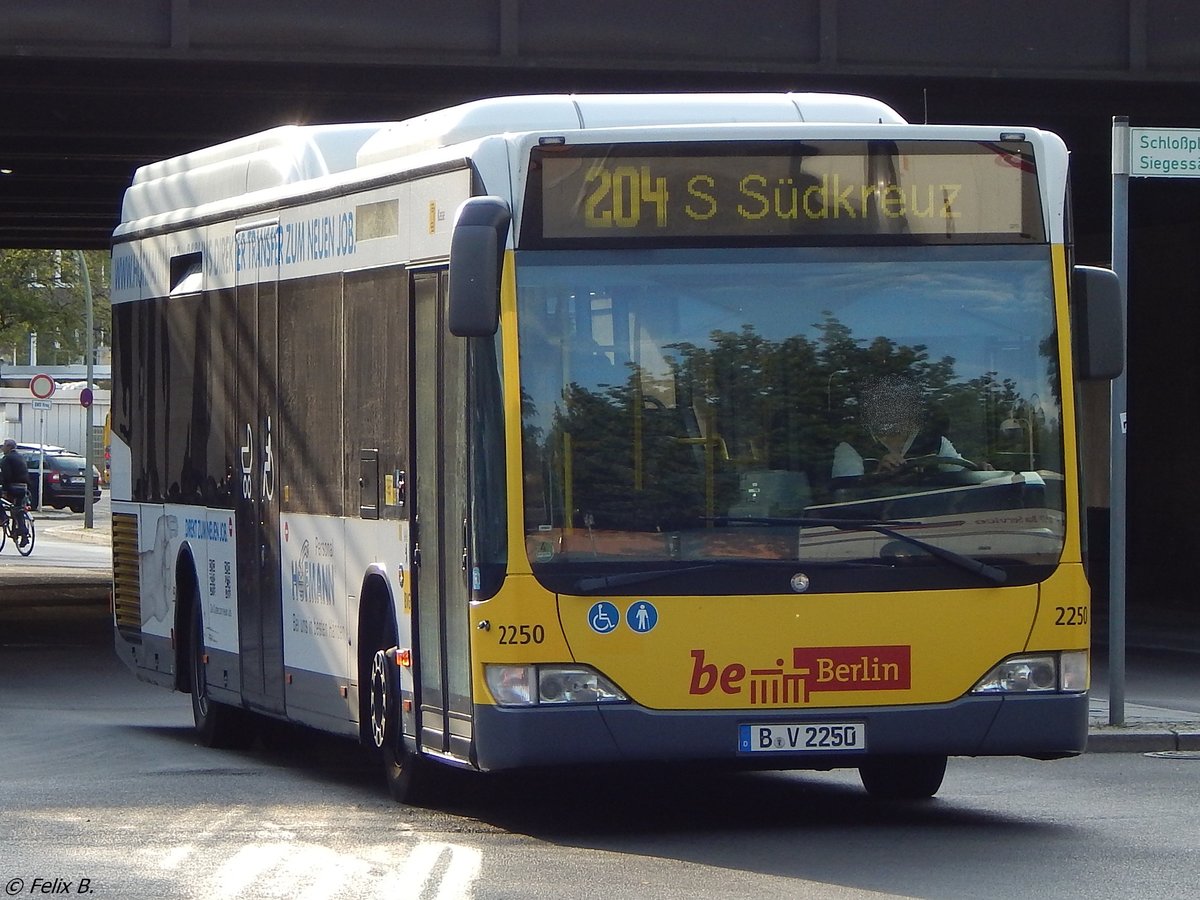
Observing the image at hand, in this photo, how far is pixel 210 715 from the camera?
13484mm

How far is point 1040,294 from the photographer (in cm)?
934

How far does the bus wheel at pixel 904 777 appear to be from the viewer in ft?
34.6

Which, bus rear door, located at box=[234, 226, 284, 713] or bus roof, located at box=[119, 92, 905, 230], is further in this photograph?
bus rear door, located at box=[234, 226, 284, 713]

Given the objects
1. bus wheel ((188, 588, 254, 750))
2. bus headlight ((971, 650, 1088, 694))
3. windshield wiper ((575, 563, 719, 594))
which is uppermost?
windshield wiper ((575, 563, 719, 594))

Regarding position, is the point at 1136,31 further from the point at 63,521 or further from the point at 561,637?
the point at 63,521

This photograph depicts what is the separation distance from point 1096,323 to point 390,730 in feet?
11.3

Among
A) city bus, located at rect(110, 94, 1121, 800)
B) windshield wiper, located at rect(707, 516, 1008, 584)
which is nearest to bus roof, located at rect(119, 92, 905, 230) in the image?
city bus, located at rect(110, 94, 1121, 800)

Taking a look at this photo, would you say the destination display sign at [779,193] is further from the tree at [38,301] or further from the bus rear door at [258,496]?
the tree at [38,301]

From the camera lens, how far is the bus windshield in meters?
8.98

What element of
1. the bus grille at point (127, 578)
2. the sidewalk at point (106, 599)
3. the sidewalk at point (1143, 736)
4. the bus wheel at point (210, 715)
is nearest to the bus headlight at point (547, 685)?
the bus wheel at point (210, 715)

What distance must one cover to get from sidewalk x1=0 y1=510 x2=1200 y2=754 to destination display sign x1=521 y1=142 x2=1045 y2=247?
480 cm

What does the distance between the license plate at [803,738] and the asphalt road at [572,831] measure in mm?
382

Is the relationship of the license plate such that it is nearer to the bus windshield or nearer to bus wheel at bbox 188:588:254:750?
the bus windshield

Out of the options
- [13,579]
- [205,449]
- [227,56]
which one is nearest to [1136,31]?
[227,56]
